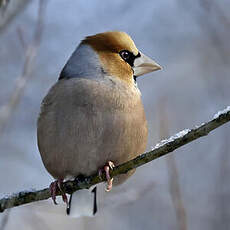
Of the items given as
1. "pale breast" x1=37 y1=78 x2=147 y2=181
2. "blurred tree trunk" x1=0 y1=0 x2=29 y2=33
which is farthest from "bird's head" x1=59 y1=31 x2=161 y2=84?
"blurred tree trunk" x1=0 y1=0 x2=29 y2=33

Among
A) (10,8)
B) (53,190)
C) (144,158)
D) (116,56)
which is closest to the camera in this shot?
(10,8)

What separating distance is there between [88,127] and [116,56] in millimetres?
664

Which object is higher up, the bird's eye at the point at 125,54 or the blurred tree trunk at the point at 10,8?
the bird's eye at the point at 125,54

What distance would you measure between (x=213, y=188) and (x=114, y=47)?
277 centimetres

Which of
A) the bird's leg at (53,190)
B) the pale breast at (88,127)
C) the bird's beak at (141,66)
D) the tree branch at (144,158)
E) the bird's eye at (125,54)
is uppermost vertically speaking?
the bird's eye at (125,54)

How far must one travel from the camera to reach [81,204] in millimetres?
4035

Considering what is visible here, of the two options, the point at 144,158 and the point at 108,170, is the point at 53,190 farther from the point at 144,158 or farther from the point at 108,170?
the point at 144,158

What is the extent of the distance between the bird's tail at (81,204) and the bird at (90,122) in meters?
0.28

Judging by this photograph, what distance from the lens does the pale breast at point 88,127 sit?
11.7ft

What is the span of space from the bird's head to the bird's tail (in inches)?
32.0

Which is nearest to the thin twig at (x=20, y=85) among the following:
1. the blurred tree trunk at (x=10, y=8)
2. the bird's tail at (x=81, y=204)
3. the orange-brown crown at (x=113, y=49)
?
the blurred tree trunk at (x=10, y=8)

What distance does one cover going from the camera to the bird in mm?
3570

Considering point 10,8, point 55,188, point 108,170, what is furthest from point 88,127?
point 10,8

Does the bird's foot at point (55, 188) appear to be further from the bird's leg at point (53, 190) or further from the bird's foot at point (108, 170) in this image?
the bird's foot at point (108, 170)
